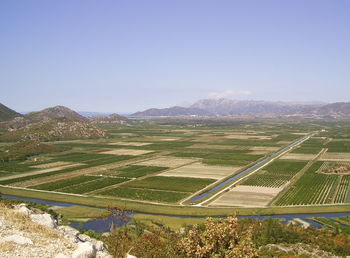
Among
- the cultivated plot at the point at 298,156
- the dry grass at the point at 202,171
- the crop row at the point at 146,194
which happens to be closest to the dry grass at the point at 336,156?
the cultivated plot at the point at 298,156

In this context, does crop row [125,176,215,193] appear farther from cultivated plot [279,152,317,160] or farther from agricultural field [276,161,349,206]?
cultivated plot [279,152,317,160]

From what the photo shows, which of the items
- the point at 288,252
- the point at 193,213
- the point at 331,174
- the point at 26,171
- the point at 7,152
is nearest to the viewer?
the point at 288,252

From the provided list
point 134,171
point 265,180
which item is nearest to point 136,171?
point 134,171

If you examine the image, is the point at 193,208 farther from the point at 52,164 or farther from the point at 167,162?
the point at 52,164

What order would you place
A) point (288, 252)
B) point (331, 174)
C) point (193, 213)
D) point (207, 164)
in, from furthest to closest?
point (207, 164), point (331, 174), point (193, 213), point (288, 252)

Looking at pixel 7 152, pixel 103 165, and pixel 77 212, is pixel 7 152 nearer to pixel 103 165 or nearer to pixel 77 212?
pixel 103 165

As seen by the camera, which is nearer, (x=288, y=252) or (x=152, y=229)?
(x=288, y=252)


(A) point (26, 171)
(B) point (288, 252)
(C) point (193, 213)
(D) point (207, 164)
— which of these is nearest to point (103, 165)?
(A) point (26, 171)

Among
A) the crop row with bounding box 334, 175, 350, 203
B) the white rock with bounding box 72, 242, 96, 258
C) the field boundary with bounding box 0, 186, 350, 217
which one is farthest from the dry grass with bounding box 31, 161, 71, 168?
the white rock with bounding box 72, 242, 96, 258
